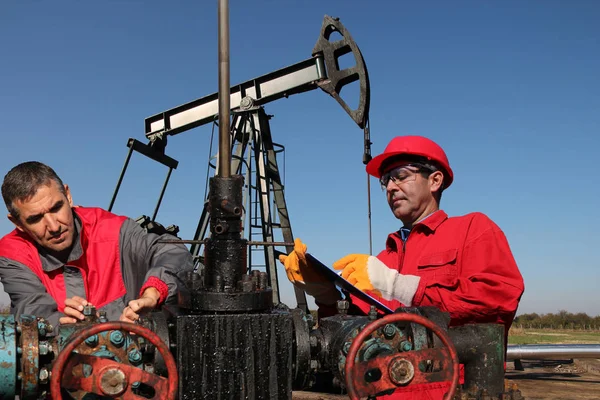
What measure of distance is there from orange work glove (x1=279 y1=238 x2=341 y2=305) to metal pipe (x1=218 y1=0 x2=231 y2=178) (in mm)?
597

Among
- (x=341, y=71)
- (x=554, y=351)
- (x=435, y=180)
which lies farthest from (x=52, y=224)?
(x=341, y=71)

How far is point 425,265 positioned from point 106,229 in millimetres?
1564

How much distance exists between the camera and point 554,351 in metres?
5.76

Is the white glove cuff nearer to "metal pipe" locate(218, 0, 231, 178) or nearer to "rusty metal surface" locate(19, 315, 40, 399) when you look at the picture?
"metal pipe" locate(218, 0, 231, 178)

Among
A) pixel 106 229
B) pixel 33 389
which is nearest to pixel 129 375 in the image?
pixel 33 389

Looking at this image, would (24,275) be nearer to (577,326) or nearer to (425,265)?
(425,265)

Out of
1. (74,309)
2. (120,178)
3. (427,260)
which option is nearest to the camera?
(74,309)

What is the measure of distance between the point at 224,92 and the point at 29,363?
2.56ft

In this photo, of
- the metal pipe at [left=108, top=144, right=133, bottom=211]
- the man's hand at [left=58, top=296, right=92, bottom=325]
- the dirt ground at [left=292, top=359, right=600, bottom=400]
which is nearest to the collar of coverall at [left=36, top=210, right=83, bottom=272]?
the man's hand at [left=58, top=296, right=92, bottom=325]

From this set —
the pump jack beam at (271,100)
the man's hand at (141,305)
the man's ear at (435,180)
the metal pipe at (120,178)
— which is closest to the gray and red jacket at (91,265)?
the man's hand at (141,305)

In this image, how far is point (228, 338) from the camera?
142cm

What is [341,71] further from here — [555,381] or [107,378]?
[107,378]

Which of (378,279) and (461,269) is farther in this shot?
(461,269)

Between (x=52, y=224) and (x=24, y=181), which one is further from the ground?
(x=24, y=181)
